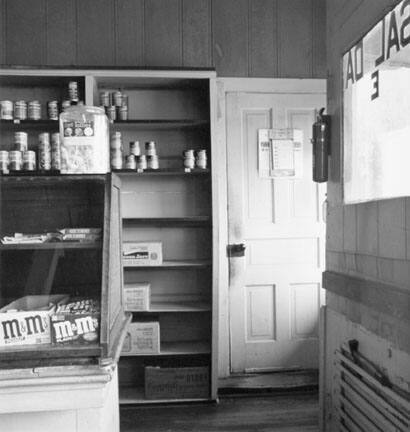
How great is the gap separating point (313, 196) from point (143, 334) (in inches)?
66.9

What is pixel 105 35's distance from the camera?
340cm

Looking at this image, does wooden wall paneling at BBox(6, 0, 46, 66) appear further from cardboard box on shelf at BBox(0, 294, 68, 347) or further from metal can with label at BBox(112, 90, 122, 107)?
cardboard box on shelf at BBox(0, 294, 68, 347)

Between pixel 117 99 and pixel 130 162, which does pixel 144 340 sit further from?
pixel 117 99

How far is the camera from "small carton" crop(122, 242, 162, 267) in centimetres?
311

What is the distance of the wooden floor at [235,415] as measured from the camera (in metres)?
2.79

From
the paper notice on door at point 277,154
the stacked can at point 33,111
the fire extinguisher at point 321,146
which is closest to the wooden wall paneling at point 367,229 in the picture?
the fire extinguisher at point 321,146

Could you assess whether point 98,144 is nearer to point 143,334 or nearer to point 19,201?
point 19,201

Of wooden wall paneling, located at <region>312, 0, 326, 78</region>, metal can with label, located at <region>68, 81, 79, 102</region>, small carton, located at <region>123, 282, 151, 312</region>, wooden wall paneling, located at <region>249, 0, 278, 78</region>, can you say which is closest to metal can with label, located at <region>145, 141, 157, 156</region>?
metal can with label, located at <region>68, 81, 79, 102</region>

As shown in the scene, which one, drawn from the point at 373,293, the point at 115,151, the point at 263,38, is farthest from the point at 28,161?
the point at 373,293

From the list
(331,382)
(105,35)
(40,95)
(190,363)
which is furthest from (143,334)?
(105,35)

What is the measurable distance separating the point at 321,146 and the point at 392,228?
2.19 ft

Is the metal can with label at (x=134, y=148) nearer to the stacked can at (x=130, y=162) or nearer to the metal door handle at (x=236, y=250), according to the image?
the stacked can at (x=130, y=162)

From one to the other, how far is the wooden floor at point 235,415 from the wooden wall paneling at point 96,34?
2.56m

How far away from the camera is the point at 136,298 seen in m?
3.06
